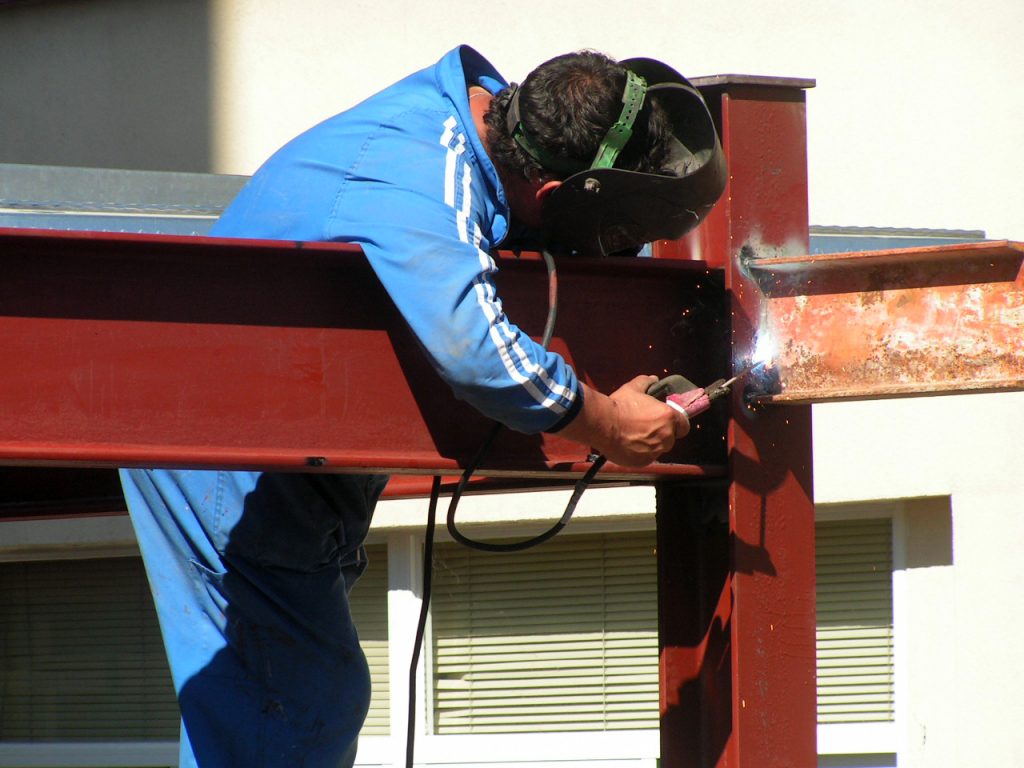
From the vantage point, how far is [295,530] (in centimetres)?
246

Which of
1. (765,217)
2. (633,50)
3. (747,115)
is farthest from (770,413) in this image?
(633,50)

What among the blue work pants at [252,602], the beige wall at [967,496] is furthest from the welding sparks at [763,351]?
the beige wall at [967,496]

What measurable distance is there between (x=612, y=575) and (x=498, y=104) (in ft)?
8.69

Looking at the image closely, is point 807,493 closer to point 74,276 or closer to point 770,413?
point 770,413

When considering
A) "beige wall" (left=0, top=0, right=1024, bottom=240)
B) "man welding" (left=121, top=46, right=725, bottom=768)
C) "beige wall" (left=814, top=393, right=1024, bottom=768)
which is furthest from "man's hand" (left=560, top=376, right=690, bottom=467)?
"beige wall" (left=0, top=0, right=1024, bottom=240)

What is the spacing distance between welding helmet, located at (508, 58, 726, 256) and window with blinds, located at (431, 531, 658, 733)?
7.85ft

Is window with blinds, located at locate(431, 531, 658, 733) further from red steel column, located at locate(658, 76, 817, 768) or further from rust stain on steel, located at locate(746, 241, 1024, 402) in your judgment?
rust stain on steel, located at locate(746, 241, 1024, 402)

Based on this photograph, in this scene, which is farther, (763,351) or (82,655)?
(82,655)

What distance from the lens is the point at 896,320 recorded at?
7.67 ft

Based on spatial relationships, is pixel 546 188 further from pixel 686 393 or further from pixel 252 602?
pixel 252 602

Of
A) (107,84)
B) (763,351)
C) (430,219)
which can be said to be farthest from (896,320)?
(107,84)

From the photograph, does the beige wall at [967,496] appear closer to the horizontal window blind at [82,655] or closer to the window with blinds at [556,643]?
the window with blinds at [556,643]

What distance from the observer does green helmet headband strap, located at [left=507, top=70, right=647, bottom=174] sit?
7.09ft

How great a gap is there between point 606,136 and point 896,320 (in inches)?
25.1
